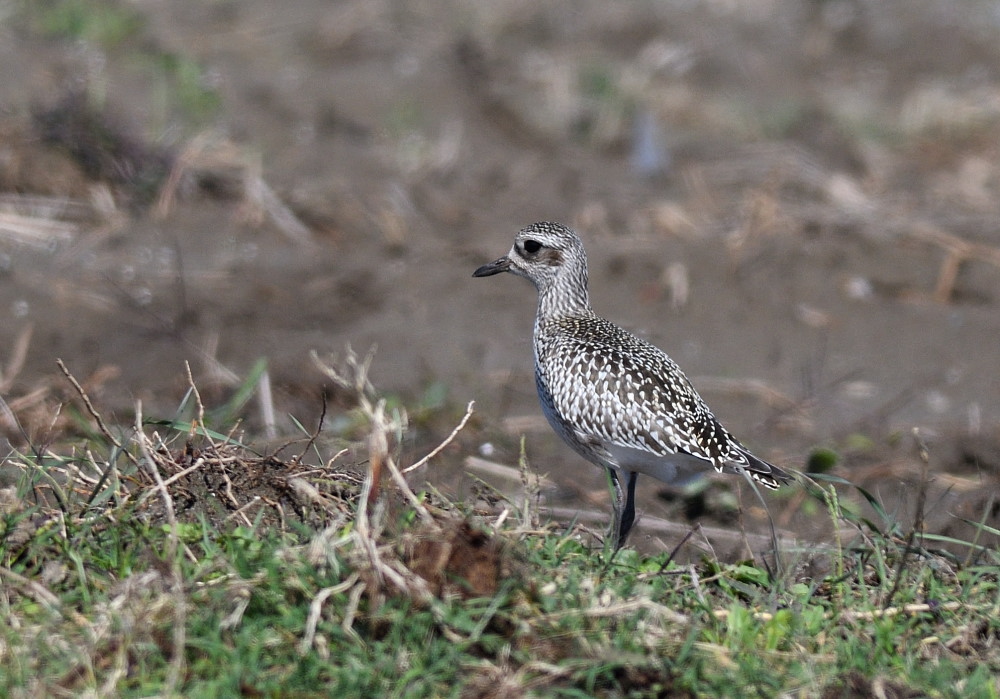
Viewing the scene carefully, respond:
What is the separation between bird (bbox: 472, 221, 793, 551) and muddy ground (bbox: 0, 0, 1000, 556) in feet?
2.52

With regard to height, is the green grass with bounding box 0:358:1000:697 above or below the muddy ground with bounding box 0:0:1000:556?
above

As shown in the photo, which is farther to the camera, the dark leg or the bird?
the bird

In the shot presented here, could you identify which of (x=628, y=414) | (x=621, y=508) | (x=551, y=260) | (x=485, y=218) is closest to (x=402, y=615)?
(x=628, y=414)

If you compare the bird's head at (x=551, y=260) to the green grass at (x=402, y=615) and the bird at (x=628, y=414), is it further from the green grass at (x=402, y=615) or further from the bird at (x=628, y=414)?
the green grass at (x=402, y=615)

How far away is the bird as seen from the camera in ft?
17.1

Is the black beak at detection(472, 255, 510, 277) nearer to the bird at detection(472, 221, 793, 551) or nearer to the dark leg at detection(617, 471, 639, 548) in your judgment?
the bird at detection(472, 221, 793, 551)

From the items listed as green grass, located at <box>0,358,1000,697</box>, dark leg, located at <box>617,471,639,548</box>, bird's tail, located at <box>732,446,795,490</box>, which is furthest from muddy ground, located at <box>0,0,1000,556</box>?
green grass, located at <box>0,358,1000,697</box>

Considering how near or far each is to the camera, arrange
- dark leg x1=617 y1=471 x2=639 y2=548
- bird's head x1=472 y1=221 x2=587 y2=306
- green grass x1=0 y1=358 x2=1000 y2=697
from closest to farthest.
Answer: green grass x1=0 y1=358 x2=1000 y2=697
dark leg x1=617 y1=471 x2=639 y2=548
bird's head x1=472 y1=221 x2=587 y2=306

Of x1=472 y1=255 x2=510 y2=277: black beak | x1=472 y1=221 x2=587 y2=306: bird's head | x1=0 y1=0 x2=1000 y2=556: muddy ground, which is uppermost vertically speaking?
x1=472 y1=221 x2=587 y2=306: bird's head

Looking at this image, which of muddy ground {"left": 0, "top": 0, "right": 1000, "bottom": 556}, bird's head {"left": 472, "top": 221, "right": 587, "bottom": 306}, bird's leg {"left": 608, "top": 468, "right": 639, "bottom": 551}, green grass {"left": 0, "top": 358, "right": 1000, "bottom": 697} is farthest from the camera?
muddy ground {"left": 0, "top": 0, "right": 1000, "bottom": 556}

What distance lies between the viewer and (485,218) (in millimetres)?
9250

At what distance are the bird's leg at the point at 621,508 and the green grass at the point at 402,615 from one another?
0.86 meters

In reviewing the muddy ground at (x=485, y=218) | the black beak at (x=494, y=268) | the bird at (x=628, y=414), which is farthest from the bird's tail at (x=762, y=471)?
the black beak at (x=494, y=268)

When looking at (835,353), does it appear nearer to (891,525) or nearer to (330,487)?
(891,525)
